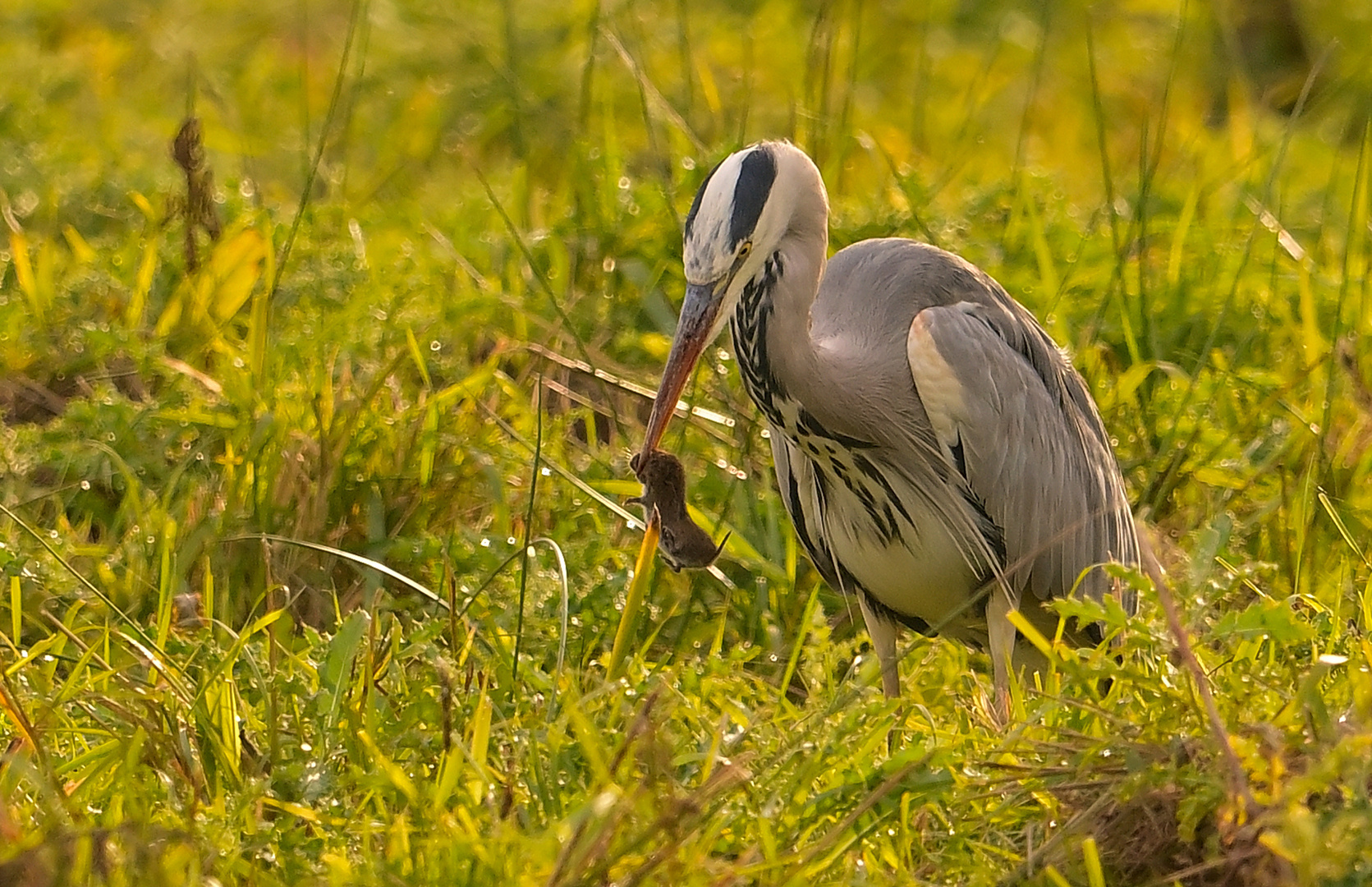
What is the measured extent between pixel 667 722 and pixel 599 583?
750 mm

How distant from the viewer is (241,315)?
484cm

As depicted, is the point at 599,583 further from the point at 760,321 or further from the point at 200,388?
the point at 200,388

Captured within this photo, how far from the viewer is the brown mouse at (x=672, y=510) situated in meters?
3.28

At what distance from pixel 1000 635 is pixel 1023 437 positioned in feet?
1.42

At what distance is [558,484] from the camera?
14.0ft

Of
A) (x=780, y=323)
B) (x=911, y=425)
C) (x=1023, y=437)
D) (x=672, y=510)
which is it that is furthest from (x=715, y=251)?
(x=1023, y=437)

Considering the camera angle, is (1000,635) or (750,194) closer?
(750,194)

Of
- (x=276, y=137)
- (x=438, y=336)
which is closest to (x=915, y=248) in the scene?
(x=438, y=336)

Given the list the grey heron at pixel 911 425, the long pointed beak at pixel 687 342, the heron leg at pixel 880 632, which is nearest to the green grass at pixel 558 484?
the heron leg at pixel 880 632

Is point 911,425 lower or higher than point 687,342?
lower

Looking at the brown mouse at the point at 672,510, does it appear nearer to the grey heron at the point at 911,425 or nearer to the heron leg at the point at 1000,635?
the grey heron at the point at 911,425

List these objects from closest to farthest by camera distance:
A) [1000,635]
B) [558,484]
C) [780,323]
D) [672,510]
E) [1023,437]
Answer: [672,510] < [780,323] < [1000,635] < [1023,437] < [558,484]

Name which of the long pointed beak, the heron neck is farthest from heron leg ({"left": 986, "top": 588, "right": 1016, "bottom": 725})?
the long pointed beak

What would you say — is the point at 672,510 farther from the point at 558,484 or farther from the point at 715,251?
the point at 558,484
